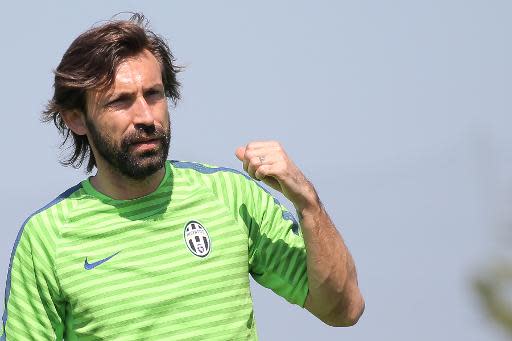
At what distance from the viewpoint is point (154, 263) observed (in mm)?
5570

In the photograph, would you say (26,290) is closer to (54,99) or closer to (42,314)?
(42,314)

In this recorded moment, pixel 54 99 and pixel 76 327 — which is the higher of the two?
pixel 54 99

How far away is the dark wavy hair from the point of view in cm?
567

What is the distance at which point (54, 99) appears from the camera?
232 inches

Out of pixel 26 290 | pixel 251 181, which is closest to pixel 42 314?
pixel 26 290

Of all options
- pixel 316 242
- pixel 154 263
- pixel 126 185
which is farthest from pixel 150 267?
pixel 316 242

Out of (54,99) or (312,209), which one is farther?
(54,99)

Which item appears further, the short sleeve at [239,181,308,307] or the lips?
the short sleeve at [239,181,308,307]

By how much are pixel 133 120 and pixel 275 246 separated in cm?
63

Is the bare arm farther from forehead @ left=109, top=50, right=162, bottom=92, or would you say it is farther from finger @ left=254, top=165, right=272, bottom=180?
forehead @ left=109, top=50, right=162, bottom=92

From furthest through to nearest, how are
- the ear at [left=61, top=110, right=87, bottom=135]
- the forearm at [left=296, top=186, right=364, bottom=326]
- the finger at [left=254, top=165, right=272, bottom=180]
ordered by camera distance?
the ear at [left=61, top=110, right=87, bottom=135], the forearm at [left=296, top=186, right=364, bottom=326], the finger at [left=254, top=165, right=272, bottom=180]

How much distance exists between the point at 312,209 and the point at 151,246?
0.55m

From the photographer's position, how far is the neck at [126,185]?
5.70 meters

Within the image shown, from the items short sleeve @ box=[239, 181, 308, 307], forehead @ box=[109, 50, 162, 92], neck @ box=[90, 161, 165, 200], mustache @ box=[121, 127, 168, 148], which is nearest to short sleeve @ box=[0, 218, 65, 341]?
neck @ box=[90, 161, 165, 200]
